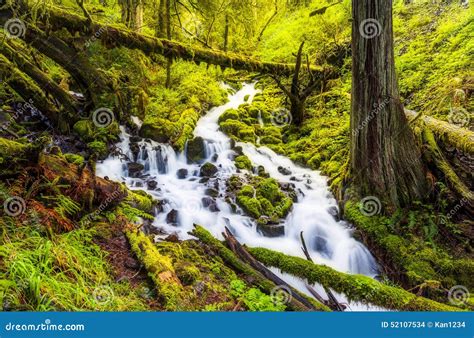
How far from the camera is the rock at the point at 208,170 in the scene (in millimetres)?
8477

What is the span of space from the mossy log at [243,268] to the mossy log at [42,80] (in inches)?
203

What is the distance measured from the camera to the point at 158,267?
3969 millimetres

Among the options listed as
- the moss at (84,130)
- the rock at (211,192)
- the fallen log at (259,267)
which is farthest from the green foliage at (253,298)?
the moss at (84,130)

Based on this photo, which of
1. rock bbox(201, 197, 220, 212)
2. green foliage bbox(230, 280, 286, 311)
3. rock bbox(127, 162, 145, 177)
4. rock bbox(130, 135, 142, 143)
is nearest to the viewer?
green foliage bbox(230, 280, 286, 311)

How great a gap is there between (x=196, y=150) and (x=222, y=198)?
2.64 metres

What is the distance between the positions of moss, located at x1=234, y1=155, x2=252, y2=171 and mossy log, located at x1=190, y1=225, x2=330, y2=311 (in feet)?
11.9

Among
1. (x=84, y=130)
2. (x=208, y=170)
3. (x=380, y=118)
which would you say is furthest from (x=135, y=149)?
(x=380, y=118)

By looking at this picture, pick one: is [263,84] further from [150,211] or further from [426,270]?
[426,270]

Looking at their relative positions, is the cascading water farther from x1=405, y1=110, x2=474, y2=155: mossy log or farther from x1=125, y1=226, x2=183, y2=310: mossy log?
x1=405, y1=110, x2=474, y2=155: mossy log

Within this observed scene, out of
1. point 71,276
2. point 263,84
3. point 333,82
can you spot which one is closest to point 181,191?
point 71,276

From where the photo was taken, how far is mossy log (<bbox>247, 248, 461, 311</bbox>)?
13.9ft

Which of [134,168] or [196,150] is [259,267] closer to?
[134,168]

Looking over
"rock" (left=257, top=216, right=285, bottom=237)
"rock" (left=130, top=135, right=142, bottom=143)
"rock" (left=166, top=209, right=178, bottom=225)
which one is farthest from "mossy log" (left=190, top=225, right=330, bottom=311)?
"rock" (left=130, top=135, right=142, bottom=143)

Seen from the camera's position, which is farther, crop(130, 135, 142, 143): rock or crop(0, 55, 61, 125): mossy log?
crop(130, 135, 142, 143): rock
